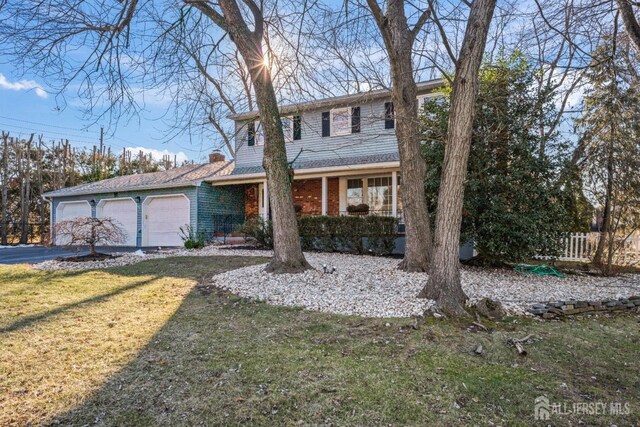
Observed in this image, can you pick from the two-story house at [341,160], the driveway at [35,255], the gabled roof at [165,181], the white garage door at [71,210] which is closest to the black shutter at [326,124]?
the two-story house at [341,160]

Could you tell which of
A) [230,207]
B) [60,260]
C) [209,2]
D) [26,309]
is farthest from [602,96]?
[60,260]

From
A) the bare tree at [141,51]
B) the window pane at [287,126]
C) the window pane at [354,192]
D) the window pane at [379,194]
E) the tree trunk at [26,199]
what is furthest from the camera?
the tree trunk at [26,199]

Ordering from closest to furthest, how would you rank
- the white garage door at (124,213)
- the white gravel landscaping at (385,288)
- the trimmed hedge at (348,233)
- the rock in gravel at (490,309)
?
1. the rock in gravel at (490,309)
2. the white gravel landscaping at (385,288)
3. the trimmed hedge at (348,233)
4. the white garage door at (124,213)

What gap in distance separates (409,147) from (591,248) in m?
6.24

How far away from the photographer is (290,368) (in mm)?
3078

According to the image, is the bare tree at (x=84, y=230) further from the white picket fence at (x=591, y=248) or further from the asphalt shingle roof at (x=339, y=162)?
the white picket fence at (x=591, y=248)

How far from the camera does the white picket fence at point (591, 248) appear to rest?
9.12 meters

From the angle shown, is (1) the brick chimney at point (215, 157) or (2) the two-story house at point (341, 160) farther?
(1) the brick chimney at point (215, 157)

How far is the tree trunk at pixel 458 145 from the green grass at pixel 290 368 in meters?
0.81

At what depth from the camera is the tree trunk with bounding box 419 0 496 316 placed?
470 cm

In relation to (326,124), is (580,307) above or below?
below

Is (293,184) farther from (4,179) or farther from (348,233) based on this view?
(4,179)

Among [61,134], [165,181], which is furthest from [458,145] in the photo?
[61,134]

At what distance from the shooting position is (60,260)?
406 inches
